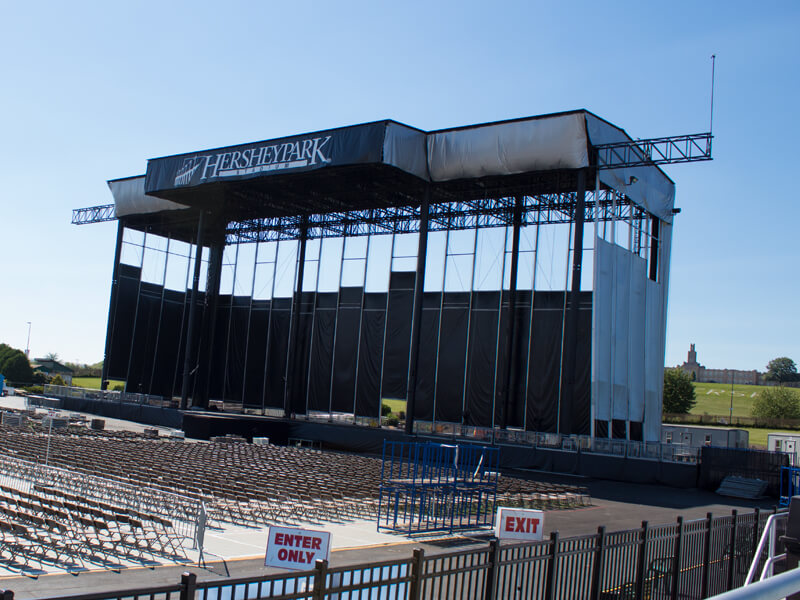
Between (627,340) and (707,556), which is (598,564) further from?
(627,340)

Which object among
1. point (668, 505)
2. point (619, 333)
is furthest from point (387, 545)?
point (619, 333)

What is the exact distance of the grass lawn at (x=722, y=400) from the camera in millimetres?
116125

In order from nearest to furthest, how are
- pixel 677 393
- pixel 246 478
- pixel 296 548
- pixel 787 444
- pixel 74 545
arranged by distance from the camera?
1. pixel 296 548
2. pixel 74 545
3. pixel 246 478
4. pixel 787 444
5. pixel 677 393

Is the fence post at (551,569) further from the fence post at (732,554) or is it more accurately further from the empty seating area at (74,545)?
the empty seating area at (74,545)

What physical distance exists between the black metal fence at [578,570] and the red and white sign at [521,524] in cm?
253

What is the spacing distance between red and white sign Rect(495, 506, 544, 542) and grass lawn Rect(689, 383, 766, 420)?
106 metres

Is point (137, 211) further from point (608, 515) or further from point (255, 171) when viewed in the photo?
point (608, 515)

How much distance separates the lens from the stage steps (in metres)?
29.2

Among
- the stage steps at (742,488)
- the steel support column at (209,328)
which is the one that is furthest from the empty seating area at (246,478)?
the steel support column at (209,328)

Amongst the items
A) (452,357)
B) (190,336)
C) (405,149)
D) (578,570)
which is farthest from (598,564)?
(190,336)

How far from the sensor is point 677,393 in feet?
337

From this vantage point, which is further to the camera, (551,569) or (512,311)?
(512,311)

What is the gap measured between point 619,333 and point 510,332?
687cm

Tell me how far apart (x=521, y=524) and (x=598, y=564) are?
13.6 ft
